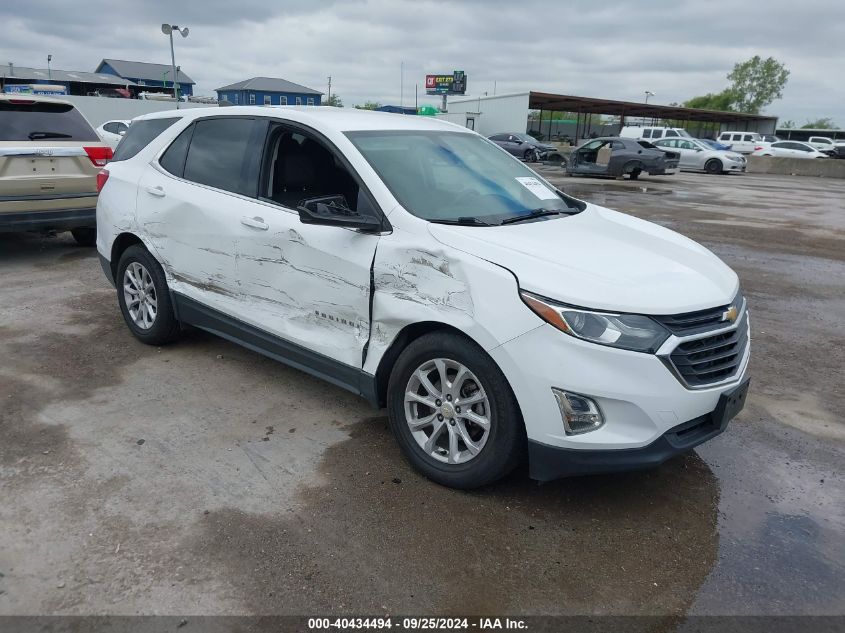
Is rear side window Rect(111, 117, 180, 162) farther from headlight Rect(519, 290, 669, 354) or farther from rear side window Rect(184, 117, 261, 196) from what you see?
headlight Rect(519, 290, 669, 354)

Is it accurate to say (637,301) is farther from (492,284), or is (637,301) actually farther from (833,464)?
(833,464)

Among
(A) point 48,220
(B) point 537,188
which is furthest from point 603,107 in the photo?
(B) point 537,188

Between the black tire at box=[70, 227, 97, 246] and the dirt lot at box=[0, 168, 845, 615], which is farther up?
the black tire at box=[70, 227, 97, 246]

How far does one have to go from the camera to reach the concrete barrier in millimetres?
32281

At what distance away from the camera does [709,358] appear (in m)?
3.01

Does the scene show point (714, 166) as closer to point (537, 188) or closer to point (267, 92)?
point (537, 188)

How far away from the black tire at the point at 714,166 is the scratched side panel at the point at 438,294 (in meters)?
30.4

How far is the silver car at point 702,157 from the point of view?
29766 millimetres

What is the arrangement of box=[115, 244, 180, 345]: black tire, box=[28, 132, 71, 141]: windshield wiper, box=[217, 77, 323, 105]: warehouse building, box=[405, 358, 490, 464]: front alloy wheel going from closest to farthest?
box=[405, 358, 490, 464]: front alloy wheel < box=[115, 244, 180, 345]: black tire < box=[28, 132, 71, 141]: windshield wiper < box=[217, 77, 323, 105]: warehouse building

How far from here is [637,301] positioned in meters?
2.85

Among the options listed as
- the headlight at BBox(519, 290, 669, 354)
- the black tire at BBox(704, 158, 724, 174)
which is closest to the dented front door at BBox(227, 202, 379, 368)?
the headlight at BBox(519, 290, 669, 354)

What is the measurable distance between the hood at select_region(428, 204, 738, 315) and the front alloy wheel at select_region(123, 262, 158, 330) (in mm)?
2727

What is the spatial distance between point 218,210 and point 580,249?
235 cm

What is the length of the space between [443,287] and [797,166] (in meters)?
36.5
